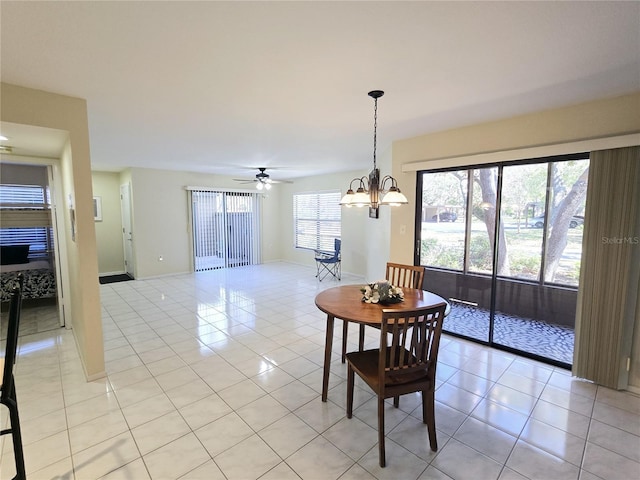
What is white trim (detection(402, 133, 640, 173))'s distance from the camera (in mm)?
2373

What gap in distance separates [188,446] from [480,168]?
11.8 feet

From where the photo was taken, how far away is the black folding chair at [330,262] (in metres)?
6.36

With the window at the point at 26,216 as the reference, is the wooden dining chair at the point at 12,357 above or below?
below

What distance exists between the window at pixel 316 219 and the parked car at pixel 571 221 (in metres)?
4.10

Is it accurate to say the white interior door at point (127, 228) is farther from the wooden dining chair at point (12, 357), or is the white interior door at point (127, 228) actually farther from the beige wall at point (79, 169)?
the wooden dining chair at point (12, 357)

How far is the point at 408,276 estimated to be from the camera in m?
3.14

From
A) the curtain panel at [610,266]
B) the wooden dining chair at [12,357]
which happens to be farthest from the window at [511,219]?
the wooden dining chair at [12,357]

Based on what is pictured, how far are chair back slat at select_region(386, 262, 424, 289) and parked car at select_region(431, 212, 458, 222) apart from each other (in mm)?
937

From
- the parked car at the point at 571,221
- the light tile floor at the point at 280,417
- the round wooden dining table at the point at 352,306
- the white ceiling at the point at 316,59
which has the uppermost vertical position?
the white ceiling at the point at 316,59

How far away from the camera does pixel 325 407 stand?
227 cm

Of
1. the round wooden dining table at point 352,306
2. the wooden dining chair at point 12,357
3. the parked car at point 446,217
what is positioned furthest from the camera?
the parked car at point 446,217

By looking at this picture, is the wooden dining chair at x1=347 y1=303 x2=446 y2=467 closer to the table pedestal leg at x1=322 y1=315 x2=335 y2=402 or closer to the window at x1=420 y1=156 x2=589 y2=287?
the table pedestal leg at x1=322 y1=315 x2=335 y2=402

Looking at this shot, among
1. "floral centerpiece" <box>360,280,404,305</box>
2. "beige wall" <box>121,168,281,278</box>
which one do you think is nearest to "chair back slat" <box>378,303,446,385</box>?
"floral centerpiece" <box>360,280,404,305</box>

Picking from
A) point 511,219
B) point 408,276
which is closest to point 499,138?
point 511,219
